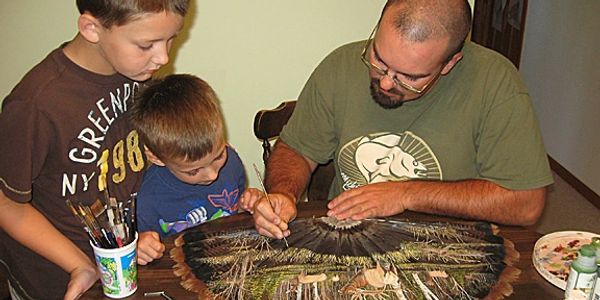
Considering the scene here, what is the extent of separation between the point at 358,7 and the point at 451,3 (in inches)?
27.0

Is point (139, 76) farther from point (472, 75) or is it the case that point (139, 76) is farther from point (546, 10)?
point (546, 10)

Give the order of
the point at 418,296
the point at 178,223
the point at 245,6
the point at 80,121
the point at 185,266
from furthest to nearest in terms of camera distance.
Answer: the point at 245,6 → the point at 178,223 → the point at 80,121 → the point at 185,266 → the point at 418,296

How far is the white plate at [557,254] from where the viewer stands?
1234 mm

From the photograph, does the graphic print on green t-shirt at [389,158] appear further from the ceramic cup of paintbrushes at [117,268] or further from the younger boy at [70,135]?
the ceramic cup of paintbrushes at [117,268]

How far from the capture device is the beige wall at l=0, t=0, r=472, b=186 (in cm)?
204

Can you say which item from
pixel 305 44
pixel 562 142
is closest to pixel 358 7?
pixel 305 44

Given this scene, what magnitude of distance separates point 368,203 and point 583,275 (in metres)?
0.52

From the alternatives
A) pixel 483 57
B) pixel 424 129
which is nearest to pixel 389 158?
pixel 424 129

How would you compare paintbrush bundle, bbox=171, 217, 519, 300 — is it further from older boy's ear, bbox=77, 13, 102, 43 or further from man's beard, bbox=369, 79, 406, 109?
older boy's ear, bbox=77, 13, 102, 43

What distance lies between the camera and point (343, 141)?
1.70 metres

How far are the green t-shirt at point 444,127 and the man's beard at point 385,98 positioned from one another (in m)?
0.05

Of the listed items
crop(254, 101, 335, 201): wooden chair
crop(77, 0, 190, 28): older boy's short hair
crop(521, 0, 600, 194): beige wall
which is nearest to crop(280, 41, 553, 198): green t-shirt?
crop(254, 101, 335, 201): wooden chair

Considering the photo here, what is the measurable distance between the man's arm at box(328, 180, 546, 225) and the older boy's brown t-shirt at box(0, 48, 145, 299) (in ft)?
1.78

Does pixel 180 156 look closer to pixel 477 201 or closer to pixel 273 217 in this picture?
pixel 273 217
